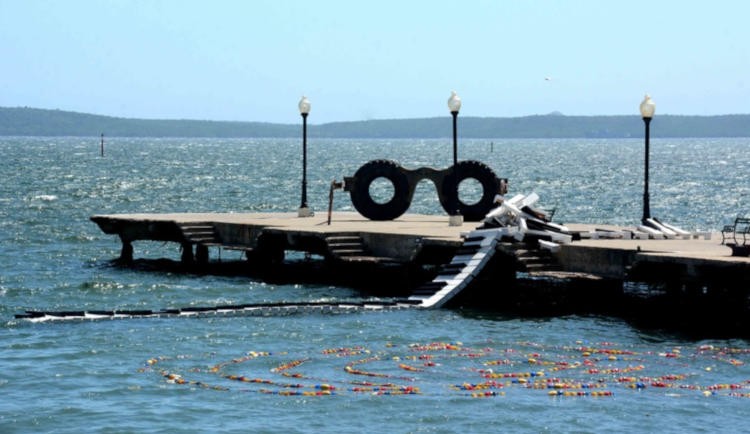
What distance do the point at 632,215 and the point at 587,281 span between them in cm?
4189

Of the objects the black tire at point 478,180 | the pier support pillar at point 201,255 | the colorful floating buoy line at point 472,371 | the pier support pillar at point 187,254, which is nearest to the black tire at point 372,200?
the black tire at point 478,180

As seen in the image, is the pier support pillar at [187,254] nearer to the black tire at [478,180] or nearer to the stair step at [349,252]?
the black tire at [478,180]

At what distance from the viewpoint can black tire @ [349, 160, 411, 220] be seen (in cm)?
4478

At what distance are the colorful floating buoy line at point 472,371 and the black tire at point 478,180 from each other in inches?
542

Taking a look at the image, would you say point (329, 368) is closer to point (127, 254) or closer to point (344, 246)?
point (344, 246)

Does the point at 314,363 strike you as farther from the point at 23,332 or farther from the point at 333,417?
the point at 23,332

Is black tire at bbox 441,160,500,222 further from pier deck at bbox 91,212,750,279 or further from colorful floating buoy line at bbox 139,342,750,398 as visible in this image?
colorful floating buoy line at bbox 139,342,750,398

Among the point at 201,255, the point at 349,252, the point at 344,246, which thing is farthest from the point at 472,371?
the point at 201,255

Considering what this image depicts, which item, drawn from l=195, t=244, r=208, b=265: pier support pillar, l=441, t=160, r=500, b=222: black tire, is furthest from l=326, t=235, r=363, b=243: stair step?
l=195, t=244, r=208, b=265: pier support pillar

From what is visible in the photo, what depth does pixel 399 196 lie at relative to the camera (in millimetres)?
45188

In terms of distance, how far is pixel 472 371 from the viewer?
2728 centimetres

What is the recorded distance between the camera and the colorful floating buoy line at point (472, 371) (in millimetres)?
25562

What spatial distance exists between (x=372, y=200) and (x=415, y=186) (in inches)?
66.7

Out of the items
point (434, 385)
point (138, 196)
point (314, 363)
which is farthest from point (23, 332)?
point (138, 196)
